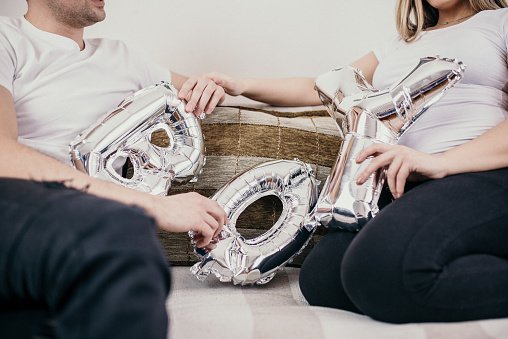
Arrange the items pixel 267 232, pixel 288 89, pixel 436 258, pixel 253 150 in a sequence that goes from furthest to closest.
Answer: pixel 288 89
pixel 253 150
pixel 267 232
pixel 436 258

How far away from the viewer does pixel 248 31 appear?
1901 millimetres

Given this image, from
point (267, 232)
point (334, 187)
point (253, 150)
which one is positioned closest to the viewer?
point (334, 187)

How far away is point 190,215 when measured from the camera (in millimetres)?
1084

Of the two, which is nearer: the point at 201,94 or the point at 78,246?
the point at 78,246

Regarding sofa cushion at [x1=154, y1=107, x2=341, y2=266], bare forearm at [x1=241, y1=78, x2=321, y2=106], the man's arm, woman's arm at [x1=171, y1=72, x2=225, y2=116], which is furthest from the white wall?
the man's arm

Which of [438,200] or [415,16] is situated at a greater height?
[415,16]

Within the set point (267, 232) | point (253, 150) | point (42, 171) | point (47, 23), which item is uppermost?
point (47, 23)

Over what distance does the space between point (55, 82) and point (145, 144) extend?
0.28 m

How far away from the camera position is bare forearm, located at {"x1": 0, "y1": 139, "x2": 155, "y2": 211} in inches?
38.8

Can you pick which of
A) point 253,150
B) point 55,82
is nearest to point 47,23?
point 55,82

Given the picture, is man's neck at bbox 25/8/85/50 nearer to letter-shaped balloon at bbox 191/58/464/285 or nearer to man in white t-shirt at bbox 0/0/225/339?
man in white t-shirt at bbox 0/0/225/339

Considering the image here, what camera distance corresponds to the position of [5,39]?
1.34 m

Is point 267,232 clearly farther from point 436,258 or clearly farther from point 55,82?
point 55,82

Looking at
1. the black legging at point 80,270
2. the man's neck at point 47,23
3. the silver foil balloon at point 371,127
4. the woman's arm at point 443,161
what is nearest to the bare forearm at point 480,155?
the woman's arm at point 443,161
